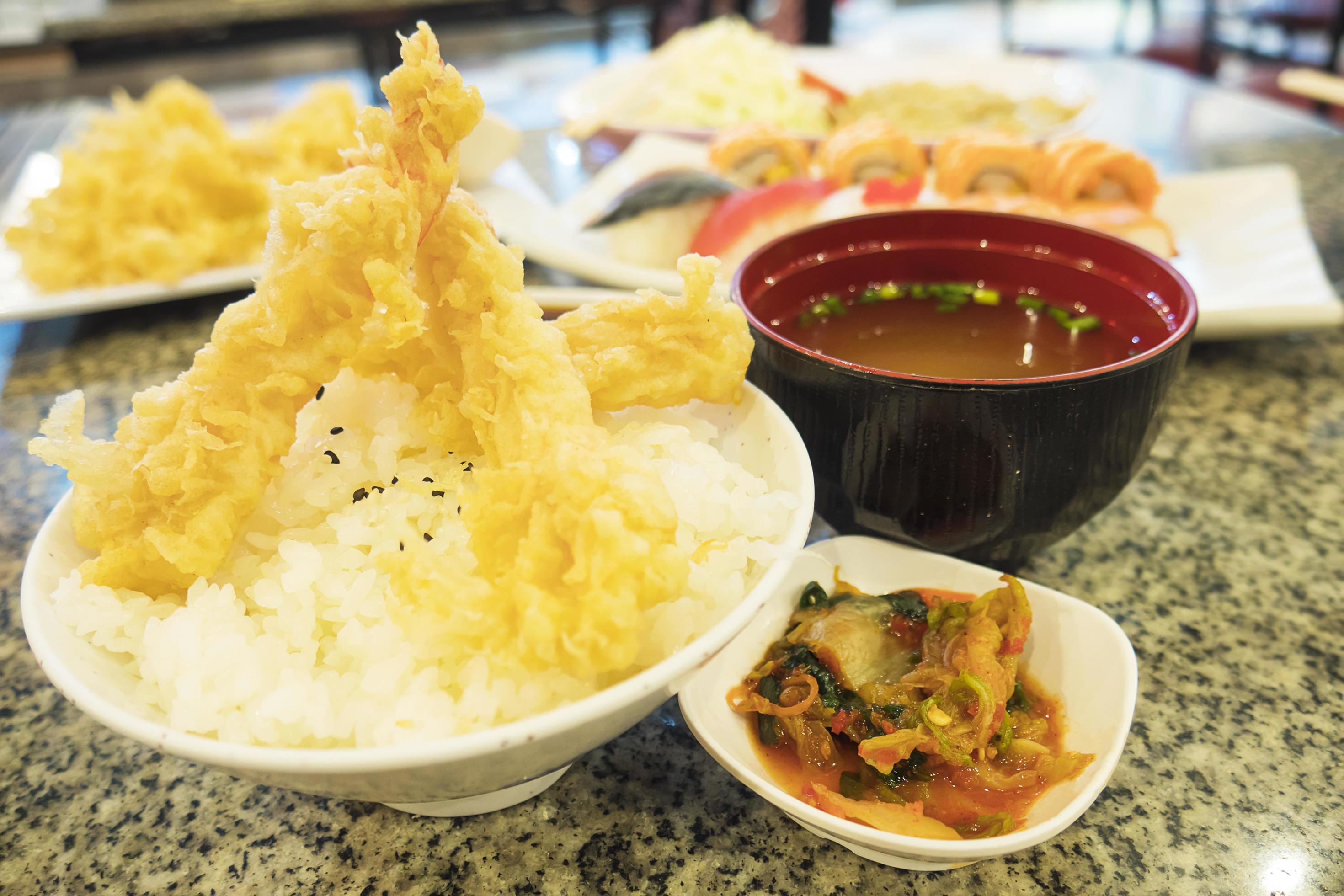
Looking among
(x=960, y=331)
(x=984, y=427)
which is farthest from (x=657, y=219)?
(x=984, y=427)

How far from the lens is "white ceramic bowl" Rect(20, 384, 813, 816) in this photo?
31.0 inches

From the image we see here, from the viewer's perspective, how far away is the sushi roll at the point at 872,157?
2777 mm

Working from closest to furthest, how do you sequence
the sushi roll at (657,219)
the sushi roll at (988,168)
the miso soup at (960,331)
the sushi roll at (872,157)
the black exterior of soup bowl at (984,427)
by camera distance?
the black exterior of soup bowl at (984,427) → the miso soup at (960,331) → the sushi roll at (657,219) → the sushi roll at (988,168) → the sushi roll at (872,157)

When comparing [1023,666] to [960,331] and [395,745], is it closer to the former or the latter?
[960,331]

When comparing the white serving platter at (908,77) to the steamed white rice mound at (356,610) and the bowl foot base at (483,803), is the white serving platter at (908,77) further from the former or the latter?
the bowl foot base at (483,803)

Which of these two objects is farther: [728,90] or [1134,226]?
[728,90]

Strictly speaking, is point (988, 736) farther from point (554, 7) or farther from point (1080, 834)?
point (554, 7)

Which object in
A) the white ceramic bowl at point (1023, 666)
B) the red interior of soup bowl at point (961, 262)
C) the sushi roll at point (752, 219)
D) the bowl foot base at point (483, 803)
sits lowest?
the bowl foot base at point (483, 803)

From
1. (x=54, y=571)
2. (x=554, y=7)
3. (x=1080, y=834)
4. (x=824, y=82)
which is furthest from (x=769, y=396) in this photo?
(x=554, y=7)

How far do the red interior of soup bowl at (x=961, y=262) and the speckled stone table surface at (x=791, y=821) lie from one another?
16.7 inches

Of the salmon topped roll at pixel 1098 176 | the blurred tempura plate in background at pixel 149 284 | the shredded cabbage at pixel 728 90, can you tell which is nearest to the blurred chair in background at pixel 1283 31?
the shredded cabbage at pixel 728 90

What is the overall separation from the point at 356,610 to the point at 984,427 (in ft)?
2.60

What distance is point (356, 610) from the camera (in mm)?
1002

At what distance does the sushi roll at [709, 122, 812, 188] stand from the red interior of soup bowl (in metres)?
1.43
